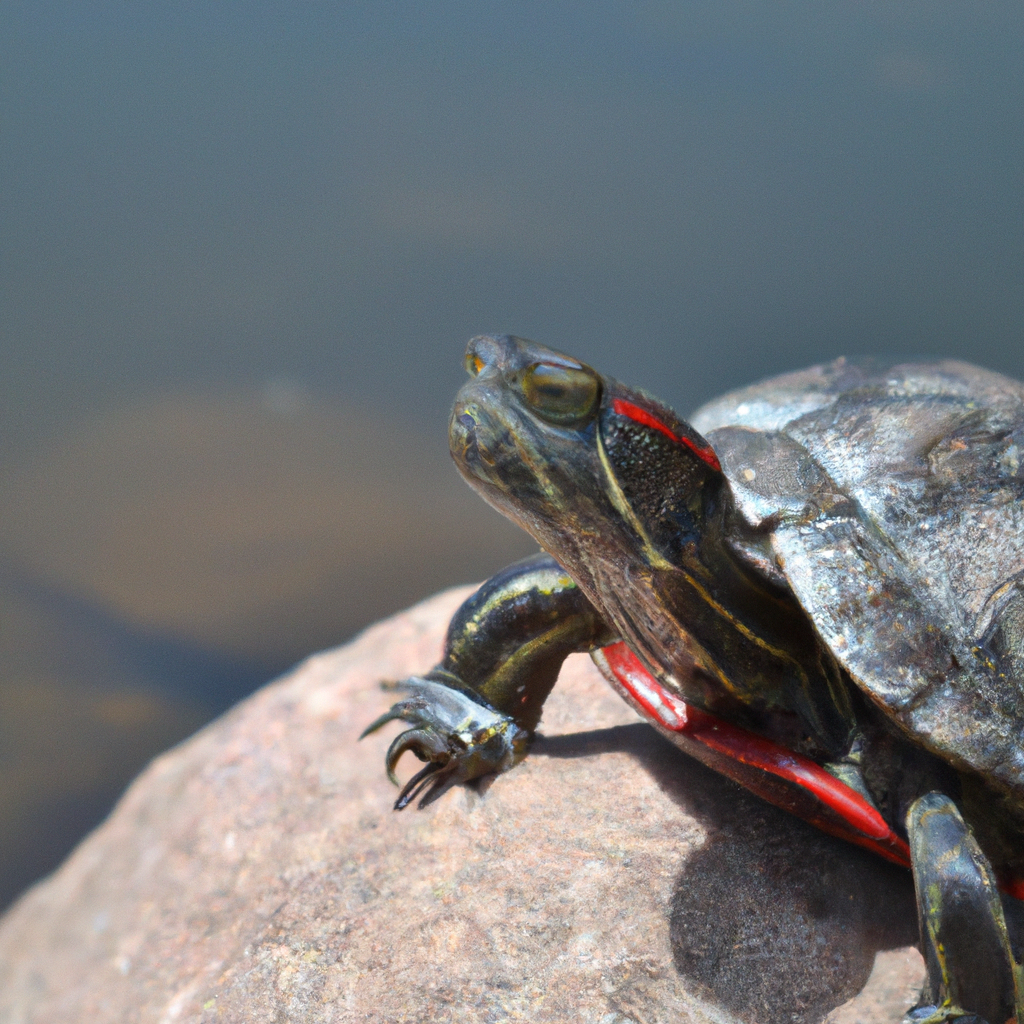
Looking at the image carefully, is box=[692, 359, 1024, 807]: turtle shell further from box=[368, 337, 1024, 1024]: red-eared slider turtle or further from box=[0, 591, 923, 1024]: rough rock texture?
box=[0, 591, 923, 1024]: rough rock texture

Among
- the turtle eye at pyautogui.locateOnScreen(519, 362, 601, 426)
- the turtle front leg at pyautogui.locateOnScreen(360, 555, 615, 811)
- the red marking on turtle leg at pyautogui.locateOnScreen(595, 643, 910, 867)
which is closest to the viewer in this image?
the turtle eye at pyautogui.locateOnScreen(519, 362, 601, 426)

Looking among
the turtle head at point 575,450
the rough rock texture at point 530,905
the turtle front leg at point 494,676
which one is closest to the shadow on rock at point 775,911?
the rough rock texture at point 530,905

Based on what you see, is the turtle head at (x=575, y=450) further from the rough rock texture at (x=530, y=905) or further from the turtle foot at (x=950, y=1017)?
the turtle foot at (x=950, y=1017)

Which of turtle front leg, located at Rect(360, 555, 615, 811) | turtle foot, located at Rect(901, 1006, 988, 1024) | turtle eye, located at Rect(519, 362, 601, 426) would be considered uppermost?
turtle eye, located at Rect(519, 362, 601, 426)

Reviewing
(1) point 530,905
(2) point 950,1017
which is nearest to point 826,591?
(2) point 950,1017

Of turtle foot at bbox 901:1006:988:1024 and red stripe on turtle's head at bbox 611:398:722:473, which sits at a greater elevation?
red stripe on turtle's head at bbox 611:398:722:473

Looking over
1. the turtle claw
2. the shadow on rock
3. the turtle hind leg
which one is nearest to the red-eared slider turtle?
the turtle hind leg

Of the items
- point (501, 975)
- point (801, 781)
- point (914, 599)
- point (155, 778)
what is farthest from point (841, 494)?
point (155, 778)
